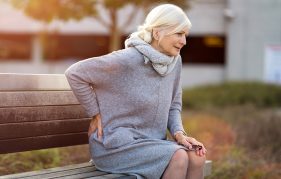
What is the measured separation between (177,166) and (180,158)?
5 centimetres

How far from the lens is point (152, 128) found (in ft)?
13.2

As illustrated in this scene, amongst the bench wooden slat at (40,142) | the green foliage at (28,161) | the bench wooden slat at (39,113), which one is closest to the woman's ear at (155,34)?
the bench wooden slat at (39,113)

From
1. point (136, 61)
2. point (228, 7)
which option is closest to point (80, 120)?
point (136, 61)

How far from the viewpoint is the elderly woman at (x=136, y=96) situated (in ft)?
12.6

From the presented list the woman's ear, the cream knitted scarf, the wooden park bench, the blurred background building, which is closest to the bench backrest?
the wooden park bench

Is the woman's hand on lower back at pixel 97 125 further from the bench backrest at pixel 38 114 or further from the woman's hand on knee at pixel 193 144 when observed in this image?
the woman's hand on knee at pixel 193 144

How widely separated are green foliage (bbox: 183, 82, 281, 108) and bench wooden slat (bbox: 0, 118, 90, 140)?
12.2 m

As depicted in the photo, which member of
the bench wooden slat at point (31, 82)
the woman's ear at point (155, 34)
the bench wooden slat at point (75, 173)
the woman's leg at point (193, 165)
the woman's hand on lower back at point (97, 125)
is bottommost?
the bench wooden slat at point (75, 173)

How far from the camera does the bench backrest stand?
3938 millimetres

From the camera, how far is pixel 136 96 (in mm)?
3928

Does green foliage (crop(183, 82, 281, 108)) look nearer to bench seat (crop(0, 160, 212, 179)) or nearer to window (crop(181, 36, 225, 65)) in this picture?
window (crop(181, 36, 225, 65))

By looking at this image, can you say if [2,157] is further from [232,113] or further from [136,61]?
[232,113]

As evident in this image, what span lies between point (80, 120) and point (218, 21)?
21399 millimetres

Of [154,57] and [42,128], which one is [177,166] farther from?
[42,128]
